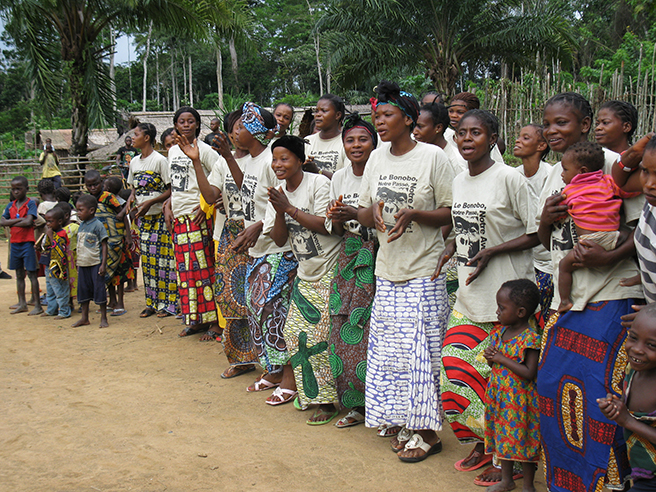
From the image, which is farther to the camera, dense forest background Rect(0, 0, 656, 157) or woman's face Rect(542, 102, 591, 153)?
dense forest background Rect(0, 0, 656, 157)

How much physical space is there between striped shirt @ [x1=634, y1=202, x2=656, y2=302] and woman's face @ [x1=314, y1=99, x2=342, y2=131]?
285 cm

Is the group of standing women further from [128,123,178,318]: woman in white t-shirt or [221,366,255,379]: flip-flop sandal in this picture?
[128,123,178,318]: woman in white t-shirt

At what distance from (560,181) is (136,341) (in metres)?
4.82

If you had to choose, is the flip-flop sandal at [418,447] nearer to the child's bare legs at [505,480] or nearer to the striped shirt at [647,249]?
the child's bare legs at [505,480]

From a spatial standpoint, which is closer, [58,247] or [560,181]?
[560,181]

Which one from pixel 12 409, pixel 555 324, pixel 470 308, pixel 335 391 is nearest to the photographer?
pixel 555 324

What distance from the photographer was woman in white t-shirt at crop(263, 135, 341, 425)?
13.5 feet

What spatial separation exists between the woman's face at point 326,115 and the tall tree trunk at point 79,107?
10.7m

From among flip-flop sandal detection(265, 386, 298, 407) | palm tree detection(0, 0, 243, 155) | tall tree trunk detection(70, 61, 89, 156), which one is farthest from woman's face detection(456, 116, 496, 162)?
tall tree trunk detection(70, 61, 89, 156)

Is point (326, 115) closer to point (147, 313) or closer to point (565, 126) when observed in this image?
point (565, 126)

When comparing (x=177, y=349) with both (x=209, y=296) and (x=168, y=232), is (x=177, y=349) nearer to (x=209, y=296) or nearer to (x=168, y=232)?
(x=209, y=296)

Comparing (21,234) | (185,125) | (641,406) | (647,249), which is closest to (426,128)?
(647,249)

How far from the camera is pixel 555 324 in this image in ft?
9.13

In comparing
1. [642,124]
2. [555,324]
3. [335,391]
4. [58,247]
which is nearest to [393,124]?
[555,324]
